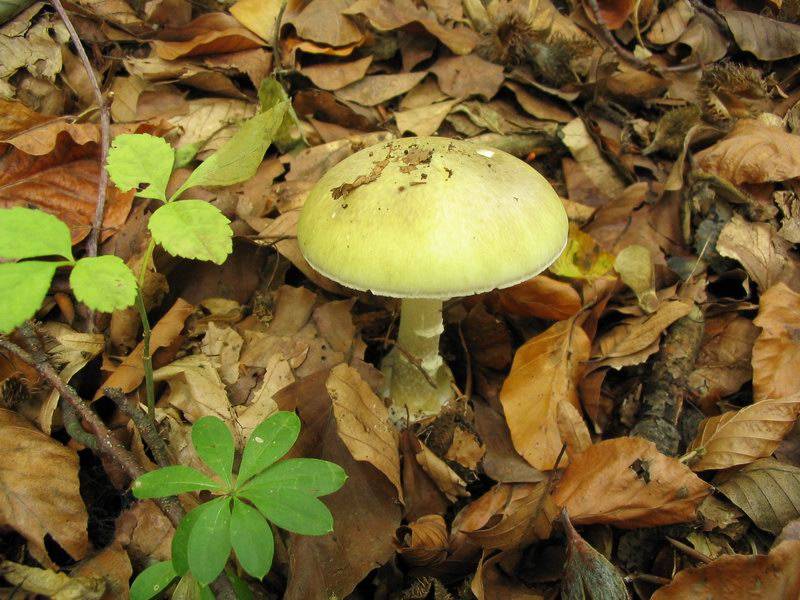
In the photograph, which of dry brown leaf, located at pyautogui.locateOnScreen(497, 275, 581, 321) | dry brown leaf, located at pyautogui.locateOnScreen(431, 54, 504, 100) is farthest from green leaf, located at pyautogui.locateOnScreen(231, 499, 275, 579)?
dry brown leaf, located at pyautogui.locateOnScreen(431, 54, 504, 100)

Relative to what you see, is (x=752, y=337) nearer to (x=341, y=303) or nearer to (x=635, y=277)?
(x=635, y=277)

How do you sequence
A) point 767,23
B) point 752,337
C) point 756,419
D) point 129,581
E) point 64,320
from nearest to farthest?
point 129,581 → point 756,419 → point 64,320 → point 752,337 → point 767,23

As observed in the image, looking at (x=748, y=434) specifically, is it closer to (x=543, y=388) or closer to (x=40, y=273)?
(x=543, y=388)

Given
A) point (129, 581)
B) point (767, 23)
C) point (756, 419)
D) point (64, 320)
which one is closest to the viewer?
point (129, 581)

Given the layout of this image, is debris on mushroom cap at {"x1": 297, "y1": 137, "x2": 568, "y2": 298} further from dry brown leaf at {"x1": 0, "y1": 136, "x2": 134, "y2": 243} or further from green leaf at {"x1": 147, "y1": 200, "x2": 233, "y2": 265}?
dry brown leaf at {"x1": 0, "y1": 136, "x2": 134, "y2": 243}

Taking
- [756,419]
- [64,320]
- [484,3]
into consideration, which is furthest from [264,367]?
[484,3]

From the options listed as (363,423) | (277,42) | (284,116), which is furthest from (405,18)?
(363,423)
